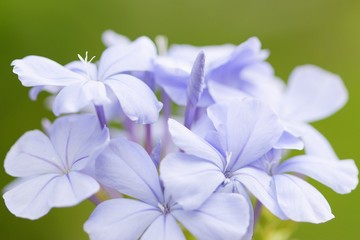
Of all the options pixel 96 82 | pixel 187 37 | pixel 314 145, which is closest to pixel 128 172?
pixel 96 82

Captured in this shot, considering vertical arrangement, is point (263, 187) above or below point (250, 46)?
below

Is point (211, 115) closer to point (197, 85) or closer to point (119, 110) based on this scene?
point (197, 85)

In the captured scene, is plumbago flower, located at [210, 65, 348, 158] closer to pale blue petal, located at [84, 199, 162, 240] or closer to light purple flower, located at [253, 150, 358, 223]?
light purple flower, located at [253, 150, 358, 223]

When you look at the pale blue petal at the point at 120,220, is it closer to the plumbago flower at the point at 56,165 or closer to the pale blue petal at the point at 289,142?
the plumbago flower at the point at 56,165

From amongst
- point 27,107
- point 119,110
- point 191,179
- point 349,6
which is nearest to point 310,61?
point 349,6

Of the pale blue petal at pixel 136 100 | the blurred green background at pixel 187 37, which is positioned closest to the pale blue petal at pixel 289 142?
the pale blue petal at pixel 136 100

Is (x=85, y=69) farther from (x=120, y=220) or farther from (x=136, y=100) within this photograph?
(x=120, y=220)
